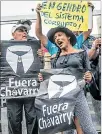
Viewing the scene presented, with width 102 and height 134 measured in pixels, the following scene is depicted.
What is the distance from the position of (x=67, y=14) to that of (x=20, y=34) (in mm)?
535

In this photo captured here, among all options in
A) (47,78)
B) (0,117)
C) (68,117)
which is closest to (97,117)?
(68,117)

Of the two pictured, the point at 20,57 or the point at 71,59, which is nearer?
the point at 71,59

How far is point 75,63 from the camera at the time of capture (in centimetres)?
549

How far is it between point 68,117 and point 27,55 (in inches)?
30.4

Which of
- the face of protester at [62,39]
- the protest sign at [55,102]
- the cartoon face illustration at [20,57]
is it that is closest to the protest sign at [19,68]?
the cartoon face illustration at [20,57]

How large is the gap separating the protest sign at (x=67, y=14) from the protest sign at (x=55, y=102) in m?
0.49

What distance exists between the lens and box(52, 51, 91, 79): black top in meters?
5.50

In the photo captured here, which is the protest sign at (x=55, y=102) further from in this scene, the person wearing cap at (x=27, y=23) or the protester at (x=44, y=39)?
the person wearing cap at (x=27, y=23)

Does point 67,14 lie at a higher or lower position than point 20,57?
higher

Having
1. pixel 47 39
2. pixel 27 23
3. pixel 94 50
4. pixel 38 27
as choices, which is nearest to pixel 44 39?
pixel 47 39

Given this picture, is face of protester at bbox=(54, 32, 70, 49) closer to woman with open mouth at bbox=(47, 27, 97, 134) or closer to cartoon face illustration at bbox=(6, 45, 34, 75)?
woman with open mouth at bbox=(47, 27, 97, 134)

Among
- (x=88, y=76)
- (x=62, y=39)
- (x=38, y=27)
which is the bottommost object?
(x=88, y=76)

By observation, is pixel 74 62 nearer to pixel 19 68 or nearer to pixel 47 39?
pixel 47 39

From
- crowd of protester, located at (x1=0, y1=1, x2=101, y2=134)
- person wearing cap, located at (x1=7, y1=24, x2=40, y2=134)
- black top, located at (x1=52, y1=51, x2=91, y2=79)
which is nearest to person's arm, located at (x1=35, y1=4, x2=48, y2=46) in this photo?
crowd of protester, located at (x1=0, y1=1, x2=101, y2=134)
